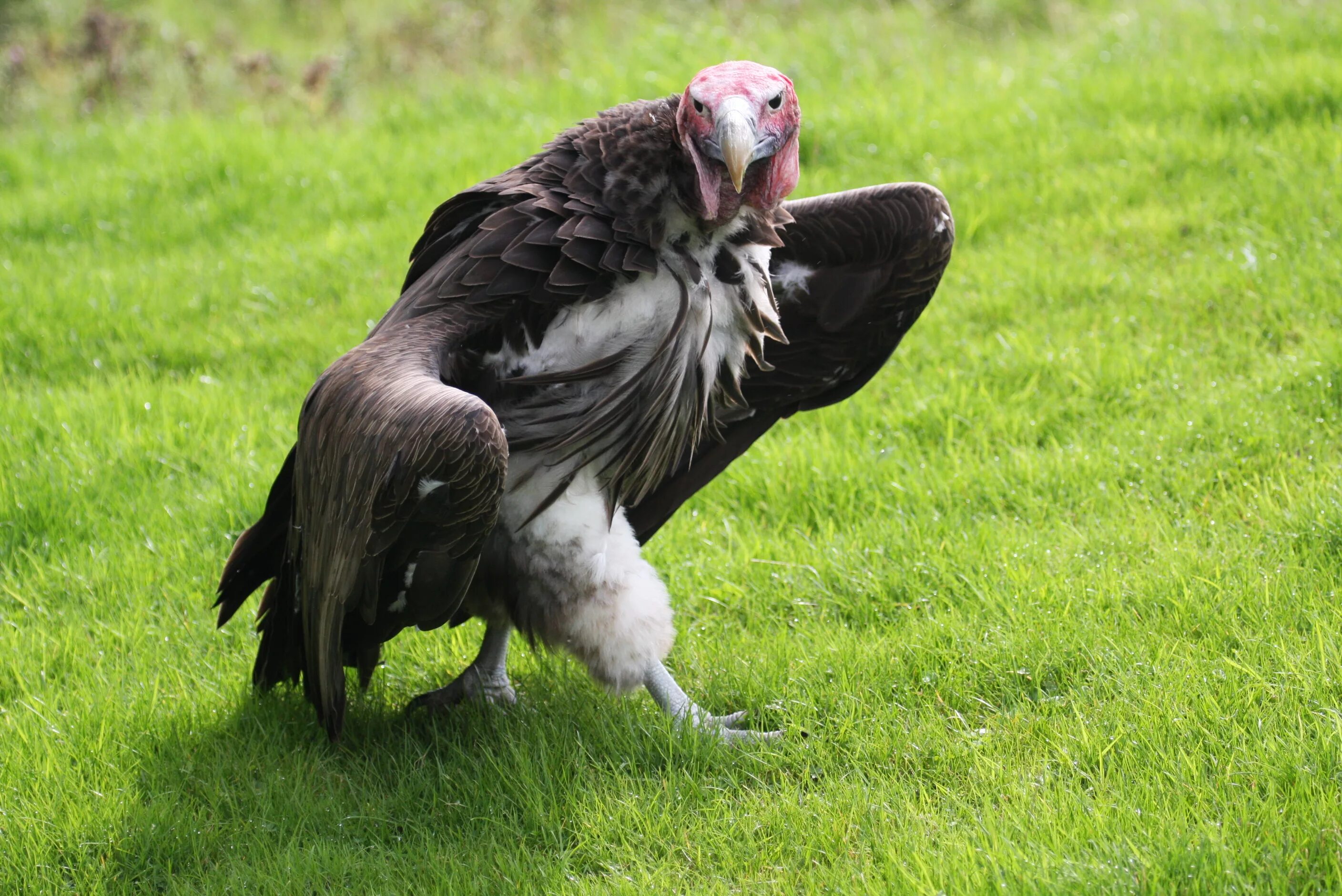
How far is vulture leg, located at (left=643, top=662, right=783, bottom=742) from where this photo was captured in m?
3.66

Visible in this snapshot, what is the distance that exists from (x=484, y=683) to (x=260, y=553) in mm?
788

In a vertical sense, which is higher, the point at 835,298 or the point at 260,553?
the point at 835,298

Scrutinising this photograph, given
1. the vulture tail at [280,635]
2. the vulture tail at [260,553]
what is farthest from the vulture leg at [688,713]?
the vulture tail at [260,553]

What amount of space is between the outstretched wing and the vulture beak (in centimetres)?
98

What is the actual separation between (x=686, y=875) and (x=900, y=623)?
1243mm

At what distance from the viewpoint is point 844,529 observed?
4.61 m

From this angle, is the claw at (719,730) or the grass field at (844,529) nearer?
the grass field at (844,529)

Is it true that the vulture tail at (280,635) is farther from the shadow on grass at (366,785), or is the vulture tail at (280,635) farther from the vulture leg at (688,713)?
the vulture leg at (688,713)

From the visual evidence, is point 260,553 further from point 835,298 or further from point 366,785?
point 835,298

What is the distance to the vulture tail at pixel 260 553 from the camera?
12.6ft

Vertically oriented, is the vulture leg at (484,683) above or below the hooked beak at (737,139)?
below

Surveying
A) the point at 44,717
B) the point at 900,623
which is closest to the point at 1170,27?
the point at 900,623

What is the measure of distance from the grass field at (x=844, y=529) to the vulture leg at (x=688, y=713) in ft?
0.21

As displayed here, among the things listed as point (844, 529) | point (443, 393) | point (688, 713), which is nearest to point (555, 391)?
point (443, 393)
